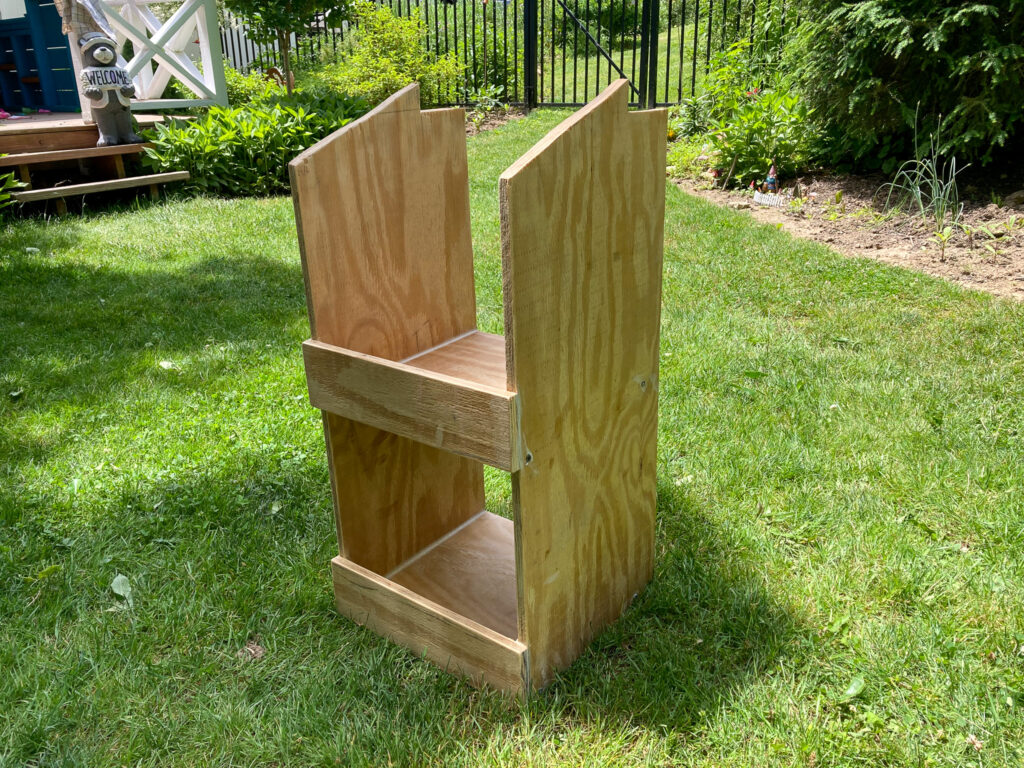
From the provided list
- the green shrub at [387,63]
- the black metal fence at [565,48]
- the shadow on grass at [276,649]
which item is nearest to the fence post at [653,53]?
the black metal fence at [565,48]

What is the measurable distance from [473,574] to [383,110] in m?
1.33

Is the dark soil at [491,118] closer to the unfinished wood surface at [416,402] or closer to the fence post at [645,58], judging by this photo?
the fence post at [645,58]

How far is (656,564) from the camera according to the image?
253 centimetres

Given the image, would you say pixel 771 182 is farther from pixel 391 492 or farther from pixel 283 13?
pixel 283 13

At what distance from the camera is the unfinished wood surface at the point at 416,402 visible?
1.74 metres

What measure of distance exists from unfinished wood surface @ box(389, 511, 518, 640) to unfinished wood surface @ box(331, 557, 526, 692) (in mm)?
139

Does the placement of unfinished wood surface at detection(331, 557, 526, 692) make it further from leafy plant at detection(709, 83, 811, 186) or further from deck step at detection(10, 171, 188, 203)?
leafy plant at detection(709, 83, 811, 186)

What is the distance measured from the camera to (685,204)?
6891 millimetres

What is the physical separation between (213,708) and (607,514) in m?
1.09

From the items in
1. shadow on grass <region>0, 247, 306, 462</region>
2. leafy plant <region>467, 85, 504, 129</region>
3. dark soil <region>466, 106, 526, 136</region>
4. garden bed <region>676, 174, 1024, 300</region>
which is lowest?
shadow on grass <region>0, 247, 306, 462</region>

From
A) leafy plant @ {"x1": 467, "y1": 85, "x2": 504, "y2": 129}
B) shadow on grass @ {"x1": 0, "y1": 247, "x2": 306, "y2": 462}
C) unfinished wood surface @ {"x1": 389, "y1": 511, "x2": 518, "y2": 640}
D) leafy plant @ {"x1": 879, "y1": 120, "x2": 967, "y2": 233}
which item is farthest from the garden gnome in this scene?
unfinished wood surface @ {"x1": 389, "y1": 511, "x2": 518, "y2": 640}

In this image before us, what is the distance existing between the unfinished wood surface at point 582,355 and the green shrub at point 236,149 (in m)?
6.67

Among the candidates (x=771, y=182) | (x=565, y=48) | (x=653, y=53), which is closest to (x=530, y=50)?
(x=565, y=48)

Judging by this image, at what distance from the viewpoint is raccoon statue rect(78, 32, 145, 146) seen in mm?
7434
